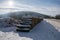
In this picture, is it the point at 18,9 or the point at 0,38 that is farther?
the point at 18,9

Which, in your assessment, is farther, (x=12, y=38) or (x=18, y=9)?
(x=18, y=9)

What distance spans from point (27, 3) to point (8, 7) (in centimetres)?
78

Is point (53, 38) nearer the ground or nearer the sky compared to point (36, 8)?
nearer the ground

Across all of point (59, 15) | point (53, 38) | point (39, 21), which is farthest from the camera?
point (59, 15)

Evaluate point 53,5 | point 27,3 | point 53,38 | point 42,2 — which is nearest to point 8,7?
point 27,3

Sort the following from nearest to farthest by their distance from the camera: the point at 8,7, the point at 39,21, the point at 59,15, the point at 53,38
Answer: the point at 53,38 < the point at 39,21 < the point at 8,7 < the point at 59,15

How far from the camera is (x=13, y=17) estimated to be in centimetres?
525

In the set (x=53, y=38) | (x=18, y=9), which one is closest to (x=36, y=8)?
(x=18, y=9)

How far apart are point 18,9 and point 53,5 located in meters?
1.35

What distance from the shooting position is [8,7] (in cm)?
497

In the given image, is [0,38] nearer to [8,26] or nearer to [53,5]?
[8,26]

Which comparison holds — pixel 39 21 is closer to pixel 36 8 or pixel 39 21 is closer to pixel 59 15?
pixel 36 8

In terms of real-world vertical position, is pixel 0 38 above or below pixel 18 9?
below

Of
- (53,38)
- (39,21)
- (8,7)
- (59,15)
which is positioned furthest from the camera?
(59,15)
